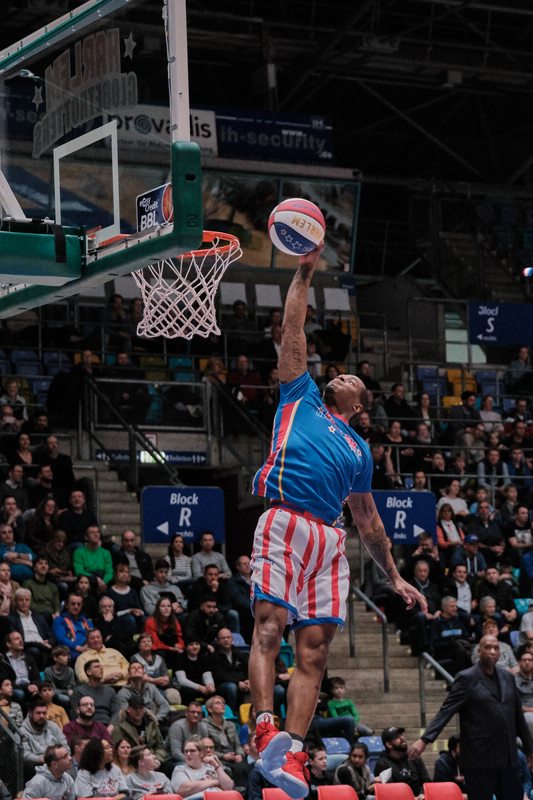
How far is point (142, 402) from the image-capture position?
81.7ft

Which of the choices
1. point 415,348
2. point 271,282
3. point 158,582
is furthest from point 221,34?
point 158,582

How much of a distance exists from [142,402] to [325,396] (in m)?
15.2

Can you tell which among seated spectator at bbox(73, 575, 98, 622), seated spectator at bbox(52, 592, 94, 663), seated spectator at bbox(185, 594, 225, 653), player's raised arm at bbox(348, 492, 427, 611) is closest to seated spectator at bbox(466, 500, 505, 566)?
seated spectator at bbox(185, 594, 225, 653)

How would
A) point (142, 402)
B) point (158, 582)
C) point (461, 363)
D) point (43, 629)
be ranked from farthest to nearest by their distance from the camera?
point (461, 363) → point (142, 402) → point (158, 582) → point (43, 629)

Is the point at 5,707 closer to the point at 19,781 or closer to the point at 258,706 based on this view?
the point at 19,781

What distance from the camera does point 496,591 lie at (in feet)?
76.4

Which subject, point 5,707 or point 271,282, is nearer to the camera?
point 5,707

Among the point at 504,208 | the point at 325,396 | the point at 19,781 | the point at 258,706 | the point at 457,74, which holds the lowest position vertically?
the point at 19,781

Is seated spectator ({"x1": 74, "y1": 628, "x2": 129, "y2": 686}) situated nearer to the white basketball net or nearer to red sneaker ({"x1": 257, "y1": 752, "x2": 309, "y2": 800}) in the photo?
the white basketball net

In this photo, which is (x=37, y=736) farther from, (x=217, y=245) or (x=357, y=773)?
(x=217, y=245)

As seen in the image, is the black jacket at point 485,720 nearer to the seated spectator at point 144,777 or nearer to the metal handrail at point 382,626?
the seated spectator at point 144,777

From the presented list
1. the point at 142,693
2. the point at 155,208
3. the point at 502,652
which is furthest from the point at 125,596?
the point at 155,208

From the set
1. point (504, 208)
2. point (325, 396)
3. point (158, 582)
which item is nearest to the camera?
point (325, 396)

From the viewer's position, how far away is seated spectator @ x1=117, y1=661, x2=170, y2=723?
59.0ft
